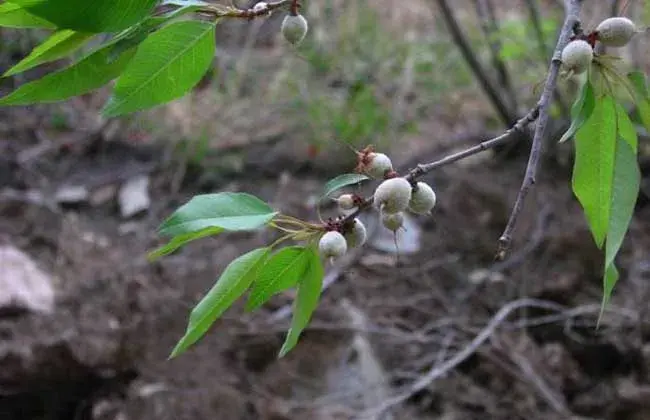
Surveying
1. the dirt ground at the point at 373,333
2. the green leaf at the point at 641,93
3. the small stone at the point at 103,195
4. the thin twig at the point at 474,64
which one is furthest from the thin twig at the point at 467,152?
the small stone at the point at 103,195

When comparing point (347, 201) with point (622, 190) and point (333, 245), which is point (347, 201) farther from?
point (622, 190)

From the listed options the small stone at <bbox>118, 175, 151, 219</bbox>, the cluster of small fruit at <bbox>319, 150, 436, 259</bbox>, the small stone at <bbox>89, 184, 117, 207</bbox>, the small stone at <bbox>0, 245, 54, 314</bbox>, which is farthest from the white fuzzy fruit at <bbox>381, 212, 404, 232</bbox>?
the small stone at <bbox>89, 184, 117, 207</bbox>

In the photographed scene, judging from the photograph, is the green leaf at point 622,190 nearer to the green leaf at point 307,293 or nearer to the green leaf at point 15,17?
the green leaf at point 307,293

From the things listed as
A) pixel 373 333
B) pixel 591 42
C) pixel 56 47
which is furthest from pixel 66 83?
pixel 373 333

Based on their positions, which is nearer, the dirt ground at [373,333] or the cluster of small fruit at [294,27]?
the cluster of small fruit at [294,27]

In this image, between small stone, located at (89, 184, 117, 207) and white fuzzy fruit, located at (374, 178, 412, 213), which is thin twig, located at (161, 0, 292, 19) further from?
small stone, located at (89, 184, 117, 207)
